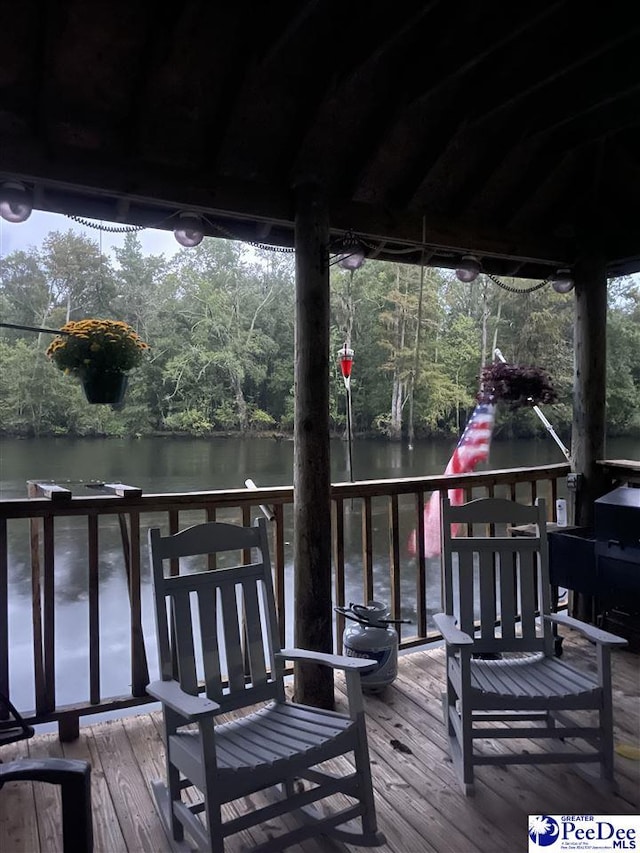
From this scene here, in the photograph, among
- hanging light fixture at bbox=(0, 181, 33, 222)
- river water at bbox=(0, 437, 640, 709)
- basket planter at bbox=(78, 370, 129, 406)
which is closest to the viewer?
hanging light fixture at bbox=(0, 181, 33, 222)

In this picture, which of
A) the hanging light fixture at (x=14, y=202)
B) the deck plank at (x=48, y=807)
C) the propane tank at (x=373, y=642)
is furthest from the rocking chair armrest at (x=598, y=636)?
the hanging light fixture at (x=14, y=202)

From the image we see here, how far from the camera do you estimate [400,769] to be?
2.21m

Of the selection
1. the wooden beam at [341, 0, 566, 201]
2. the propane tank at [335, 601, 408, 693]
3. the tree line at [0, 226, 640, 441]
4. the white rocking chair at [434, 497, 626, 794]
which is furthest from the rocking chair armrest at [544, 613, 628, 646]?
the tree line at [0, 226, 640, 441]

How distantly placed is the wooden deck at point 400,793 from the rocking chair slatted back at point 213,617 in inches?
17.5

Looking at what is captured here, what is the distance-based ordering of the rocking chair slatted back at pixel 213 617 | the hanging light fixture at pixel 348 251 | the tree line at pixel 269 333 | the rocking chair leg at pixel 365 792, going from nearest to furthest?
the rocking chair leg at pixel 365 792, the rocking chair slatted back at pixel 213 617, the hanging light fixture at pixel 348 251, the tree line at pixel 269 333

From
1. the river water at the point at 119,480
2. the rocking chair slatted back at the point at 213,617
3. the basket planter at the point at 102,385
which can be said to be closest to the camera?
the rocking chair slatted back at the point at 213,617

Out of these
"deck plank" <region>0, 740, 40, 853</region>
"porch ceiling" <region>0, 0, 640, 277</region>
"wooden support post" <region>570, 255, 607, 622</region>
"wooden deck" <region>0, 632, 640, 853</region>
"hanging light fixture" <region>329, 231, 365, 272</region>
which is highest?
"porch ceiling" <region>0, 0, 640, 277</region>

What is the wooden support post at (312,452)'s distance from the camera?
2.65 m

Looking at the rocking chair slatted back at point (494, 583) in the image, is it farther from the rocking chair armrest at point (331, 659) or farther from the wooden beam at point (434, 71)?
the wooden beam at point (434, 71)

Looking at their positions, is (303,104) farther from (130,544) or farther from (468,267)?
(130,544)

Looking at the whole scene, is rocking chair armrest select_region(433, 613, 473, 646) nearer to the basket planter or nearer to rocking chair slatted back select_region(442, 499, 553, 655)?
rocking chair slatted back select_region(442, 499, 553, 655)

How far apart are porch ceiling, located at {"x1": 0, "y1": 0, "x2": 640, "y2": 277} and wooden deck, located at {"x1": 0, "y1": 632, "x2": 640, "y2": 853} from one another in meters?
2.26

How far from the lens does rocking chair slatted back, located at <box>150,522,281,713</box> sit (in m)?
1.97

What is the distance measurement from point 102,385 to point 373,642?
1728 mm
